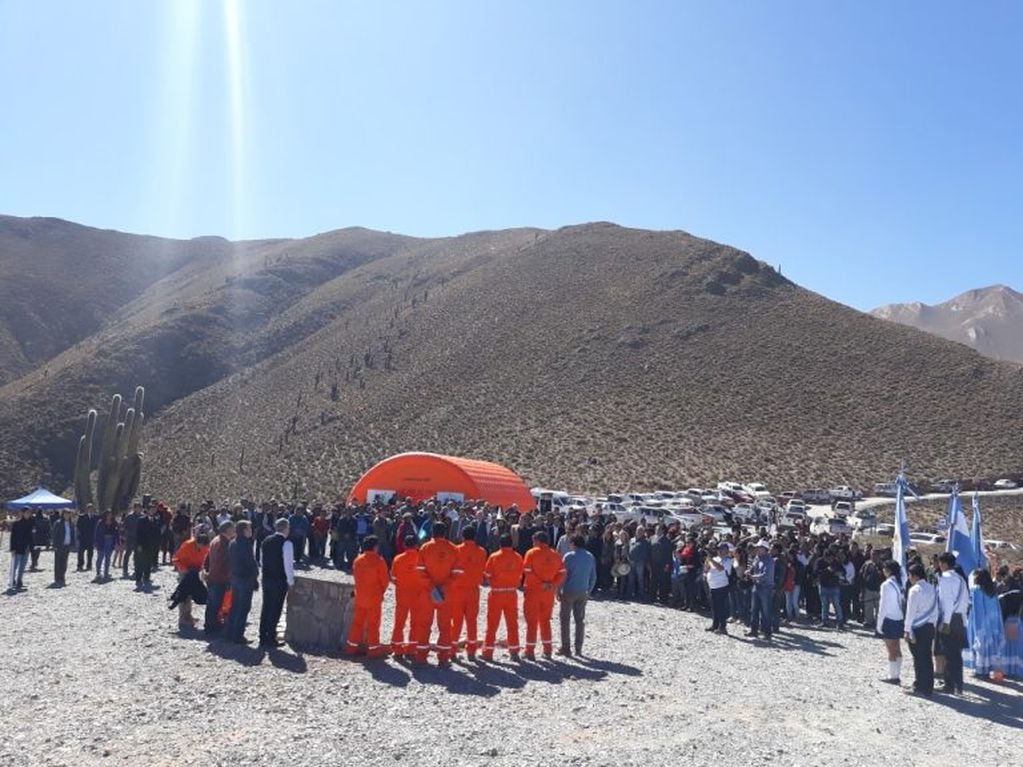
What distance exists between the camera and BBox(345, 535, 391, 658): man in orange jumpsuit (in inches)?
450

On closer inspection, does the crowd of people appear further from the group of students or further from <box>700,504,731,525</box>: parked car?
<box>700,504,731,525</box>: parked car

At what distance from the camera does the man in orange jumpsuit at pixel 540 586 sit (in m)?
12.0

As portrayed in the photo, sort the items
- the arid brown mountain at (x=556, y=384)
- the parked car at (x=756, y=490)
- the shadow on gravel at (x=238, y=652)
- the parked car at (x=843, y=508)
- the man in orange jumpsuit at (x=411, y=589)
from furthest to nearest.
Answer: the arid brown mountain at (x=556, y=384), the parked car at (x=756, y=490), the parked car at (x=843, y=508), the man in orange jumpsuit at (x=411, y=589), the shadow on gravel at (x=238, y=652)

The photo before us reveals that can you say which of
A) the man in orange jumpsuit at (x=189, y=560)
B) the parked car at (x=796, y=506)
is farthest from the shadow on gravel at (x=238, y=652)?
the parked car at (x=796, y=506)

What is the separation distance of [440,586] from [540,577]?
136 cm

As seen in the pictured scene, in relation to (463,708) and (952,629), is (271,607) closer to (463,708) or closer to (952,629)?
(463,708)

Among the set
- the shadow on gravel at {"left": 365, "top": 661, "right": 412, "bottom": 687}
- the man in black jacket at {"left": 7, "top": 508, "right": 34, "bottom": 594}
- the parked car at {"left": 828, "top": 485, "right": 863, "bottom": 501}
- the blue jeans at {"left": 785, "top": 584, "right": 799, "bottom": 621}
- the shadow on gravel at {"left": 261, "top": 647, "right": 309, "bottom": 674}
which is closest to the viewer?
the shadow on gravel at {"left": 365, "top": 661, "right": 412, "bottom": 687}

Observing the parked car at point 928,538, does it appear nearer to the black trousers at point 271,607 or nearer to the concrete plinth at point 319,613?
the concrete plinth at point 319,613

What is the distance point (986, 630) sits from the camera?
13656mm

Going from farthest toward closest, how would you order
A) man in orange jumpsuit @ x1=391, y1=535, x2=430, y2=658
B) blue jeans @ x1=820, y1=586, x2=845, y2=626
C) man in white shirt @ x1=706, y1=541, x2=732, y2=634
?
1. blue jeans @ x1=820, y1=586, x2=845, y2=626
2. man in white shirt @ x1=706, y1=541, x2=732, y2=634
3. man in orange jumpsuit @ x1=391, y1=535, x2=430, y2=658

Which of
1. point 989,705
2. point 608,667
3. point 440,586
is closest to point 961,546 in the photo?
point 989,705

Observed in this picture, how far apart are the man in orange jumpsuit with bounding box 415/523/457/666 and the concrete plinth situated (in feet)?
3.63

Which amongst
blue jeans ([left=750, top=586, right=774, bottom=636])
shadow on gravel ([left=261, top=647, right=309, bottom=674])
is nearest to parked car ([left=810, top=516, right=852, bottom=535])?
blue jeans ([left=750, top=586, right=774, bottom=636])

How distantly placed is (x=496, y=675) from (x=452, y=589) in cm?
118
